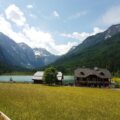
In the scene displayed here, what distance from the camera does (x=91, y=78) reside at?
150875 millimetres

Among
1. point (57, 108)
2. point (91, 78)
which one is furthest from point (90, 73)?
point (57, 108)

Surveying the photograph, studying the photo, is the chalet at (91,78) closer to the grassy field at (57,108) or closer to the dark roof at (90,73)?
the dark roof at (90,73)

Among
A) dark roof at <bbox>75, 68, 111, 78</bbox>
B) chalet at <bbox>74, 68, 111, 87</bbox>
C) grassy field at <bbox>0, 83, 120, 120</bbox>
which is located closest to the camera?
→ grassy field at <bbox>0, 83, 120, 120</bbox>

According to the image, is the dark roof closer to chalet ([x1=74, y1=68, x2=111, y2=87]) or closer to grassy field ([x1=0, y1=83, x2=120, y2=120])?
chalet ([x1=74, y1=68, x2=111, y2=87])

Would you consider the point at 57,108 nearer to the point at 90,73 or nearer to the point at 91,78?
the point at 90,73

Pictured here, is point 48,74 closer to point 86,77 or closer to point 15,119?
point 86,77

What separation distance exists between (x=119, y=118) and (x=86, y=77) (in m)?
118

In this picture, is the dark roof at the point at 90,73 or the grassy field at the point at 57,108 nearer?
the grassy field at the point at 57,108

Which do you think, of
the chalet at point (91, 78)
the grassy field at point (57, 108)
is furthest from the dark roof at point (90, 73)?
the grassy field at point (57, 108)

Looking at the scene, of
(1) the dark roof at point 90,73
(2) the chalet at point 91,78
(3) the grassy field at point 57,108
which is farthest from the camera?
(1) the dark roof at point 90,73

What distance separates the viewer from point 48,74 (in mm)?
133500

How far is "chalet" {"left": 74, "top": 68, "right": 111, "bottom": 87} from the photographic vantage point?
490 feet

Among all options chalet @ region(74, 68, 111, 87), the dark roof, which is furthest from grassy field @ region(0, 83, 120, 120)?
the dark roof

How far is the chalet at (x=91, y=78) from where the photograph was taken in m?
150
